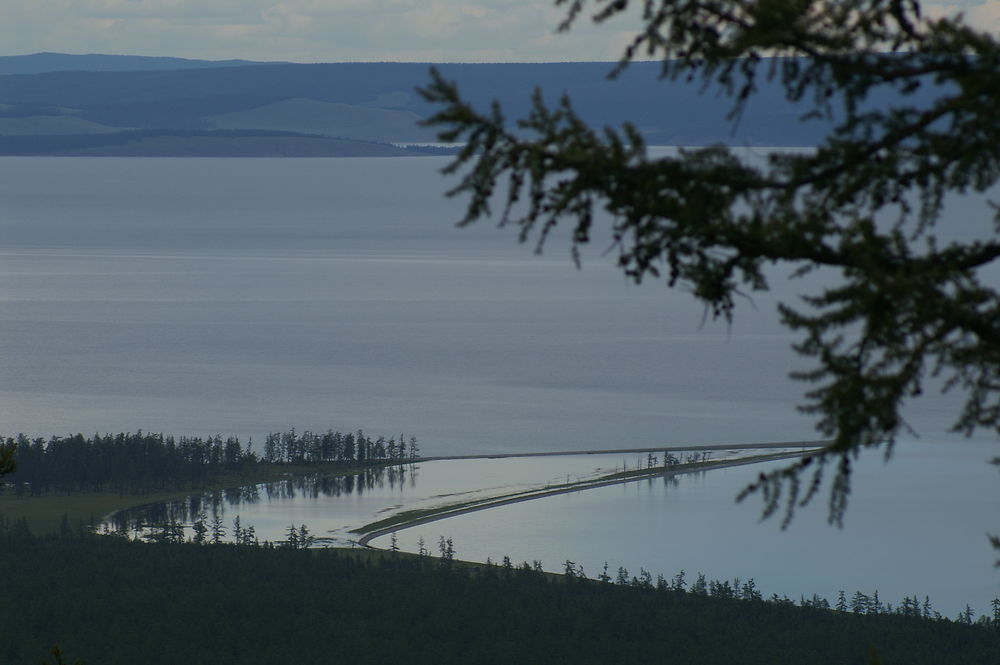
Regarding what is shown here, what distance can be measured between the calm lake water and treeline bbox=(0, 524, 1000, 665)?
773 centimetres

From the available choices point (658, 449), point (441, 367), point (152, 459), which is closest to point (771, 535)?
point (658, 449)

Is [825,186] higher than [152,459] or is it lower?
higher

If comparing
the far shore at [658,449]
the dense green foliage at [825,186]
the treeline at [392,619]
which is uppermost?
the dense green foliage at [825,186]

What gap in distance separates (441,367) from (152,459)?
3002 centimetres

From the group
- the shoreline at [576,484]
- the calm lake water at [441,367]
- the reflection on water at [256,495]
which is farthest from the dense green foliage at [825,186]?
the reflection on water at [256,495]

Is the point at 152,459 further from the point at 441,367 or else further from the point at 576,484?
the point at 441,367

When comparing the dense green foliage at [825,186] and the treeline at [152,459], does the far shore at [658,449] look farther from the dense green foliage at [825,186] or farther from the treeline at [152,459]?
the dense green foliage at [825,186]

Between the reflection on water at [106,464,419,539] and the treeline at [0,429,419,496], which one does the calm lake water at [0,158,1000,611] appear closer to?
the treeline at [0,429,419,496]

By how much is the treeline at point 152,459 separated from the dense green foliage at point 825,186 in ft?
219

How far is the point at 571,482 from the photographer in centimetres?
7062

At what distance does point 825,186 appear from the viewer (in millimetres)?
7270

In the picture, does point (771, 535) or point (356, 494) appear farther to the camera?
point (356, 494)

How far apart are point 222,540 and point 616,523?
18895 mm

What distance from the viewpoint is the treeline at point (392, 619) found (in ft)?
147
